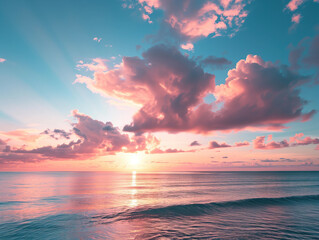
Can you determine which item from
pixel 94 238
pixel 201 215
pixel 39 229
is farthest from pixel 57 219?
pixel 201 215

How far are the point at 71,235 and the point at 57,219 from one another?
767cm

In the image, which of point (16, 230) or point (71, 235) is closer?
point (71, 235)

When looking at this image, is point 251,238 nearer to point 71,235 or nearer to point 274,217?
point 274,217

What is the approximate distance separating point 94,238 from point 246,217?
59.1ft

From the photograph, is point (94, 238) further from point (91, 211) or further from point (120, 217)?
point (91, 211)

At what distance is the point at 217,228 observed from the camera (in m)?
19.3

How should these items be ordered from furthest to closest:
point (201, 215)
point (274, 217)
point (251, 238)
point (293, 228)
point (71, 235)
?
point (201, 215)
point (274, 217)
point (293, 228)
point (71, 235)
point (251, 238)

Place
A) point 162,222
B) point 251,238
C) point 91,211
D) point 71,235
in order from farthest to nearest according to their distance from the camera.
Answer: point 91,211
point 162,222
point 71,235
point 251,238

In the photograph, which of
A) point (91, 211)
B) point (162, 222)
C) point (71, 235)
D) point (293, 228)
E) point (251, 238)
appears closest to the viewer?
point (251, 238)

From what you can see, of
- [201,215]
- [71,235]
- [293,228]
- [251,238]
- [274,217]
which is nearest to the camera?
[251,238]

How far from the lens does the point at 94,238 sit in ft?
55.4

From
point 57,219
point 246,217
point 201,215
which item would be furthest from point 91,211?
point 246,217

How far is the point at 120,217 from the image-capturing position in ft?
81.1

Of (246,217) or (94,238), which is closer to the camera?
(94,238)
